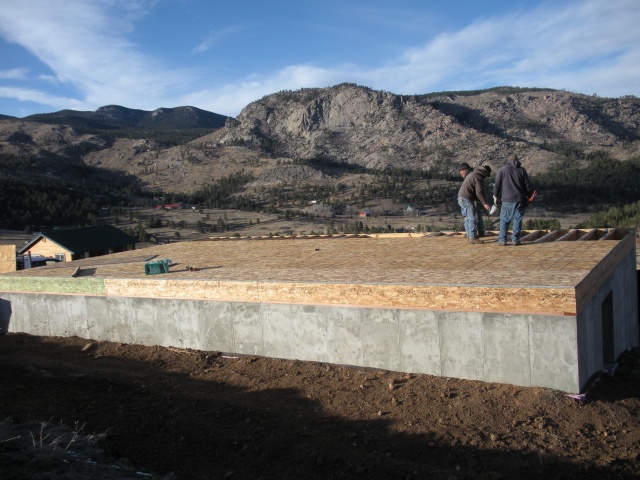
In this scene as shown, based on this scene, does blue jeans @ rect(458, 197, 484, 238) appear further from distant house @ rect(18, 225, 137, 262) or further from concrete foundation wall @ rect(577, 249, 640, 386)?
distant house @ rect(18, 225, 137, 262)

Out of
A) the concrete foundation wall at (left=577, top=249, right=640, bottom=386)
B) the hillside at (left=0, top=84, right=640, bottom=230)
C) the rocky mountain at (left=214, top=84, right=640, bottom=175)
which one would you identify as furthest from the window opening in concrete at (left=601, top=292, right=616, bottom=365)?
the rocky mountain at (left=214, top=84, right=640, bottom=175)

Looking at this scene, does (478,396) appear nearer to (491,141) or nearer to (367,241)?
(367,241)

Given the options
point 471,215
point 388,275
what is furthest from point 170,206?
point 388,275

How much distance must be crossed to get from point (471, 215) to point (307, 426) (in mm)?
6953

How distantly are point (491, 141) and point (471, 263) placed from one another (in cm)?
8952

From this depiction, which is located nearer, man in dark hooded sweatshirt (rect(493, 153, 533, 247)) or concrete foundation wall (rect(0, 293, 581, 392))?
concrete foundation wall (rect(0, 293, 581, 392))

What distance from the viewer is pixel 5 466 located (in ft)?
16.4

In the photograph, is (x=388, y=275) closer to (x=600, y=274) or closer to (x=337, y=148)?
(x=600, y=274)

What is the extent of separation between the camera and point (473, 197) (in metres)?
11.4

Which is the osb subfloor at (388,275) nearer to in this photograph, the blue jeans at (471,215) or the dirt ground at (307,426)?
the blue jeans at (471,215)

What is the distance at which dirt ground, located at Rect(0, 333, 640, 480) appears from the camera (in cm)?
563

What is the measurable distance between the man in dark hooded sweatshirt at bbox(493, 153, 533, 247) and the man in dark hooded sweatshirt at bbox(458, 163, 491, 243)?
1.08ft

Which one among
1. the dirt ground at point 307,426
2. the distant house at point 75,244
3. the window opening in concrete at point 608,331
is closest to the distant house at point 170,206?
the distant house at point 75,244

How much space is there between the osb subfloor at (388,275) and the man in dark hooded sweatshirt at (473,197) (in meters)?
0.44
